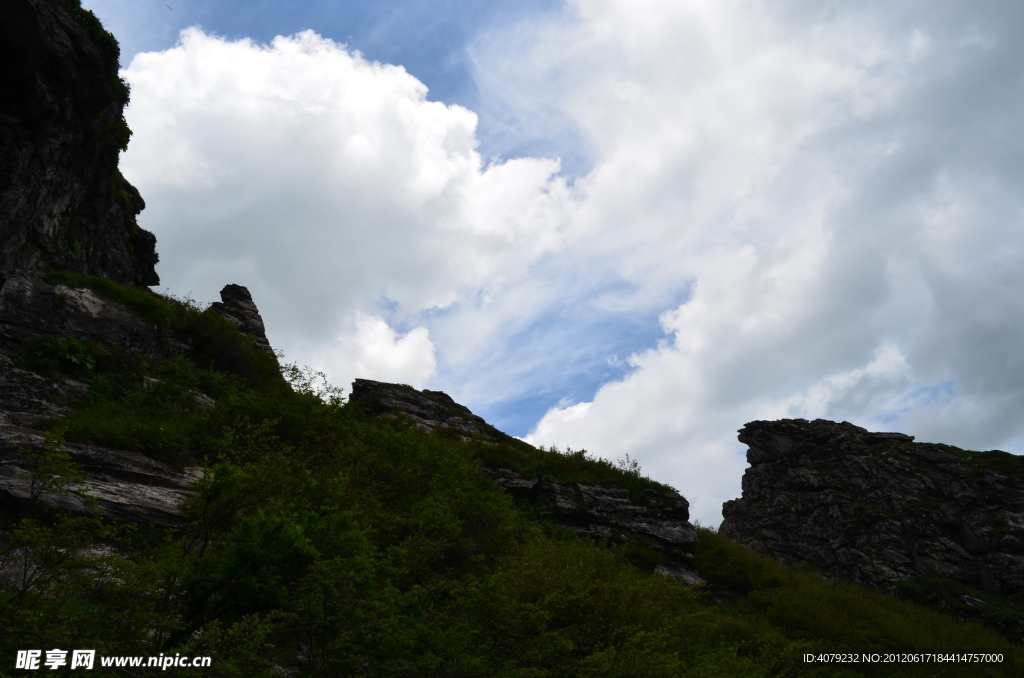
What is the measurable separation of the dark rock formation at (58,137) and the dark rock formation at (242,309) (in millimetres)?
5470

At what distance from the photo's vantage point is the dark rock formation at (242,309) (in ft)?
108

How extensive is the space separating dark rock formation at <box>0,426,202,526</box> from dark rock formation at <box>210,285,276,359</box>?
19.6m

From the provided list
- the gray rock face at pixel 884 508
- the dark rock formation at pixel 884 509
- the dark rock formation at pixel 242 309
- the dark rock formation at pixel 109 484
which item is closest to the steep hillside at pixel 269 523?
the dark rock formation at pixel 109 484

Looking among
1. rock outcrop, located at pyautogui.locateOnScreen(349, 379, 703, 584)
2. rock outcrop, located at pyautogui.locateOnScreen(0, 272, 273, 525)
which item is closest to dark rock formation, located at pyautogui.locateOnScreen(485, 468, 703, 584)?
rock outcrop, located at pyautogui.locateOnScreen(349, 379, 703, 584)

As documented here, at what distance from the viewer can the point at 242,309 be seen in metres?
34.3

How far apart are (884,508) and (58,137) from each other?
54.3 m

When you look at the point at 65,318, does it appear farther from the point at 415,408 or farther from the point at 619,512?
the point at 619,512

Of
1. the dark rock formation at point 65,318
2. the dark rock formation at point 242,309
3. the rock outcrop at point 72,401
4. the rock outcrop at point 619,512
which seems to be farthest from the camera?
the dark rock formation at point 242,309

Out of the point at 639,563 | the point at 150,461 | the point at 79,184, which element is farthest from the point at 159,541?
the point at 79,184

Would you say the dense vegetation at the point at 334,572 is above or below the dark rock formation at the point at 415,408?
below

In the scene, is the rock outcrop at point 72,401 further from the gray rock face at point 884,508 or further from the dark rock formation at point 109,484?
the gray rock face at point 884,508

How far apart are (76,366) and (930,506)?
51.9 metres

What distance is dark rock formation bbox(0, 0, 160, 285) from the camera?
19453 mm


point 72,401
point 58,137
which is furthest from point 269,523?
point 58,137
